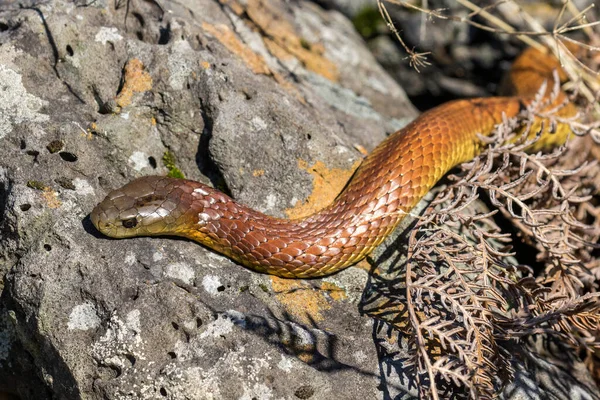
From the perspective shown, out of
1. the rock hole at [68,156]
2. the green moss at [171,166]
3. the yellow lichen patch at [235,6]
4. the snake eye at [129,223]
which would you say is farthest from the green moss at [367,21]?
the snake eye at [129,223]

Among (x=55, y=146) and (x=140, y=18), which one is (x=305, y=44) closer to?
(x=140, y=18)

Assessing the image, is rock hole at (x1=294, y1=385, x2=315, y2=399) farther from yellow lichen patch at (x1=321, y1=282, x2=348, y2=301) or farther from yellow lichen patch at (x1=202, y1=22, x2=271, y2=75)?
yellow lichen patch at (x1=202, y1=22, x2=271, y2=75)

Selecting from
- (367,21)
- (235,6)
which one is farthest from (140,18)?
(367,21)

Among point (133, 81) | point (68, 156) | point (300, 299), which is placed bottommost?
point (68, 156)

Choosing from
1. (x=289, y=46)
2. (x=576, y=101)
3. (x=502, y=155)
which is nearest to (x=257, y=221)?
(x=502, y=155)

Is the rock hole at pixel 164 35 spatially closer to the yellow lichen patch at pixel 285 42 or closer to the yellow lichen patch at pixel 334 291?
the yellow lichen patch at pixel 285 42

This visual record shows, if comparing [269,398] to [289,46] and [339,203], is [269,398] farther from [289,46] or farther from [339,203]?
[289,46]
